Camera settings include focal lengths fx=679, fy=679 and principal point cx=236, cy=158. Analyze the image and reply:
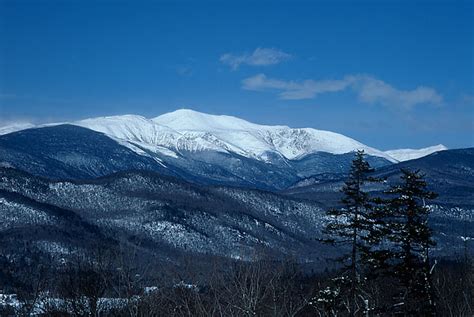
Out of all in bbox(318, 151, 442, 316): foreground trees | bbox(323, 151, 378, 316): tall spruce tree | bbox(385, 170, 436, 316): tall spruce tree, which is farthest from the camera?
bbox(323, 151, 378, 316): tall spruce tree

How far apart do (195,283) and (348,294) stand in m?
16.9

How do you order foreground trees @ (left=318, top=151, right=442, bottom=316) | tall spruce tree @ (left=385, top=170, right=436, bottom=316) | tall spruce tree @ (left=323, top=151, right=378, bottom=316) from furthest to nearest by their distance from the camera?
tall spruce tree @ (left=323, top=151, right=378, bottom=316) < foreground trees @ (left=318, top=151, right=442, bottom=316) < tall spruce tree @ (left=385, top=170, right=436, bottom=316)

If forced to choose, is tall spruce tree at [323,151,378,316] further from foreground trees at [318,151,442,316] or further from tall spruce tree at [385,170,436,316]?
tall spruce tree at [385,170,436,316]

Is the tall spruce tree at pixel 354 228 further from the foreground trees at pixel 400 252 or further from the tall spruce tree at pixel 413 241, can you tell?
the tall spruce tree at pixel 413 241

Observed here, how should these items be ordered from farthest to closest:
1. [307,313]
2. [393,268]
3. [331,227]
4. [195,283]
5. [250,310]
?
[307,313], [195,283], [331,227], [393,268], [250,310]

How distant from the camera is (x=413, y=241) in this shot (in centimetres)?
3944

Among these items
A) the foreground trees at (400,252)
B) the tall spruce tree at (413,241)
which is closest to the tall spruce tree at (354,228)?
the foreground trees at (400,252)

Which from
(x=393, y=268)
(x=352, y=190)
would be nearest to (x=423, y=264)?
(x=393, y=268)

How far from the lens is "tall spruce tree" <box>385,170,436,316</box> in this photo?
3856cm

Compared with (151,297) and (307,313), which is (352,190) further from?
(307,313)

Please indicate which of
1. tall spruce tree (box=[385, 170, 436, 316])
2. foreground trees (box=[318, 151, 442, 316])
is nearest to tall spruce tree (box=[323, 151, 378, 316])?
foreground trees (box=[318, 151, 442, 316])

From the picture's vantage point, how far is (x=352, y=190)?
4534 centimetres

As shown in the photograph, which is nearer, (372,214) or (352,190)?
(372,214)

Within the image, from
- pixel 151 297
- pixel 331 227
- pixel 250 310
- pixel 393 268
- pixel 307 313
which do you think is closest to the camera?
pixel 250 310
